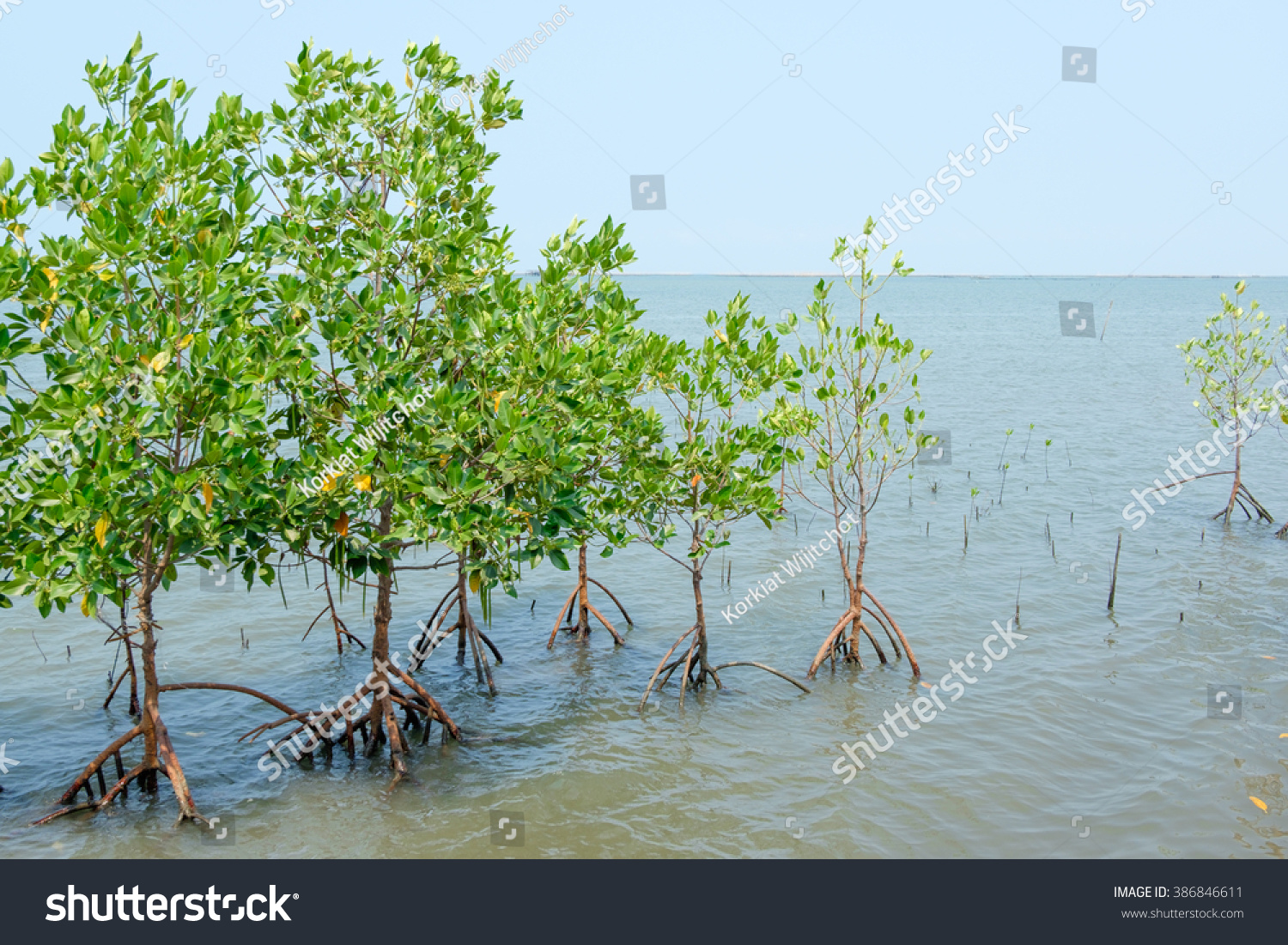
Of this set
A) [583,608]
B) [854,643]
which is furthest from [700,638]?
[583,608]

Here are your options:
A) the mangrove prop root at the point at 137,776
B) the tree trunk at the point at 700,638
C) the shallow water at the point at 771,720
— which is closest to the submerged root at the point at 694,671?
the tree trunk at the point at 700,638

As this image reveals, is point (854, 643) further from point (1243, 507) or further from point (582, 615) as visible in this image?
point (1243, 507)

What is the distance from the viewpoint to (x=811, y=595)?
19656 millimetres

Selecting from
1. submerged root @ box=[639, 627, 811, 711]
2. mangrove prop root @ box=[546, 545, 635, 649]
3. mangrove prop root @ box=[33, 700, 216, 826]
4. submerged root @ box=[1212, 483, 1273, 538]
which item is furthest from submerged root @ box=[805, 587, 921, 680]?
submerged root @ box=[1212, 483, 1273, 538]

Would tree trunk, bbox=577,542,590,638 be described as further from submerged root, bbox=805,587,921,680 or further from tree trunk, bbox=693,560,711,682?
submerged root, bbox=805,587,921,680

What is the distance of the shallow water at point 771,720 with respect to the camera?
1087 cm

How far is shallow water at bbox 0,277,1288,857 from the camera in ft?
35.7

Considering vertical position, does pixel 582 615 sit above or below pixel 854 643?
above

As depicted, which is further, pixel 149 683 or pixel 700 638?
pixel 700 638

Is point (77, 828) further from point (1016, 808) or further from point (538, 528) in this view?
point (1016, 808)

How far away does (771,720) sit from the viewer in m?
13.8

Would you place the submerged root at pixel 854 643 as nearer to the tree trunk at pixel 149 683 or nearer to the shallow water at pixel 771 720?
the shallow water at pixel 771 720

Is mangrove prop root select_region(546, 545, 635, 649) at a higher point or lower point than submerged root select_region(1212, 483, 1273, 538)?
lower

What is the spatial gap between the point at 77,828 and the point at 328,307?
625cm
